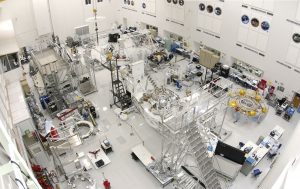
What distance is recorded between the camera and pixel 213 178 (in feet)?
44.4

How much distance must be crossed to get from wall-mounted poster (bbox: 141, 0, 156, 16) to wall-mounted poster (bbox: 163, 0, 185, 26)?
164 cm

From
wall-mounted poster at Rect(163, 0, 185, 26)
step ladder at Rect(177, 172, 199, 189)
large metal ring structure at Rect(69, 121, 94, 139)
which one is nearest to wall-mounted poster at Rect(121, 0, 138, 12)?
wall-mounted poster at Rect(163, 0, 185, 26)

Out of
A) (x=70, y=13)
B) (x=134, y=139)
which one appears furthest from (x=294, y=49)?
(x=70, y=13)

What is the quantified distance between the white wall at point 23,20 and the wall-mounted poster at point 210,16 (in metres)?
14.9

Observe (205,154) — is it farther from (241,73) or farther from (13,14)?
(13,14)

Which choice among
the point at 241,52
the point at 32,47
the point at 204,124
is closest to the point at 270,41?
the point at 241,52

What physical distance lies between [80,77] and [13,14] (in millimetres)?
9006

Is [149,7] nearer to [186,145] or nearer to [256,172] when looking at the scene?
[186,145]

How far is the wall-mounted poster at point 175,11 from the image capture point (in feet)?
79.0

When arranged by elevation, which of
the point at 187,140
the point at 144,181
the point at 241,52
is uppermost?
the point at 241,52

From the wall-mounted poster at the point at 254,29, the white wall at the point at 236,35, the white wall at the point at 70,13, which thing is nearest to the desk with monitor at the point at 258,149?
the white wall at the point at 236,35

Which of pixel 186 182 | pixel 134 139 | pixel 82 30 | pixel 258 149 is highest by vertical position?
pixel 82 30

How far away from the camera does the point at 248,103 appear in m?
18.3

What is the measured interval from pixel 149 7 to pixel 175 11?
343 centimetres
